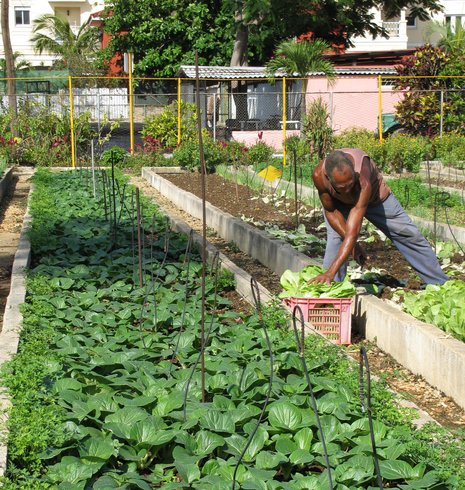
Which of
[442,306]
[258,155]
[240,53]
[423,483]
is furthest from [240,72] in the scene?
[423,483]

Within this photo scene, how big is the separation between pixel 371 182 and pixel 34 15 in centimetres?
5297

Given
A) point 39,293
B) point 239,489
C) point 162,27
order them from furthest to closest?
point 162,27
point 39,293
point 239,489

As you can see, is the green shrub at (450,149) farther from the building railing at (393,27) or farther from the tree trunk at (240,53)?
the building railing at (393,27)

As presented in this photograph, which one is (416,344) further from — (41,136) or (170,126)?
(41,136)

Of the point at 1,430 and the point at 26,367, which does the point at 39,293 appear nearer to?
the point at 26,367

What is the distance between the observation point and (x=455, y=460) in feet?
15.0

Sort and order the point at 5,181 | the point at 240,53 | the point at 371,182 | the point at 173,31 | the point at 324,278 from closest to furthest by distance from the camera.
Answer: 1. the point at 324,278
2. the point at 371,182
3. the point at 5,181
4. the point at 240,53
5. the point at 173,31

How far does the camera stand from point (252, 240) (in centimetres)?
1086

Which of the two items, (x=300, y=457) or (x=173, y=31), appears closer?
(x=300, y=457)

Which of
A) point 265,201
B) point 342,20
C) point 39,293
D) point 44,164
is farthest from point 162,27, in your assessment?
point 39,293

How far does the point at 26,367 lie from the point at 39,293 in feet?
8.20

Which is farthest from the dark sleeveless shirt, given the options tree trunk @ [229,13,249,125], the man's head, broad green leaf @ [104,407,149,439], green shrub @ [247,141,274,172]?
tree trunk @ [229,13,249,125]

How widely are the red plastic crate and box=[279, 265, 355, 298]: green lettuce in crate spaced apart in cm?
6

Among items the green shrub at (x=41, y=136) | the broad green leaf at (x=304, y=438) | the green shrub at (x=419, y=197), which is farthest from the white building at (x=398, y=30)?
the broad green leaf at (x=304, y=438)
